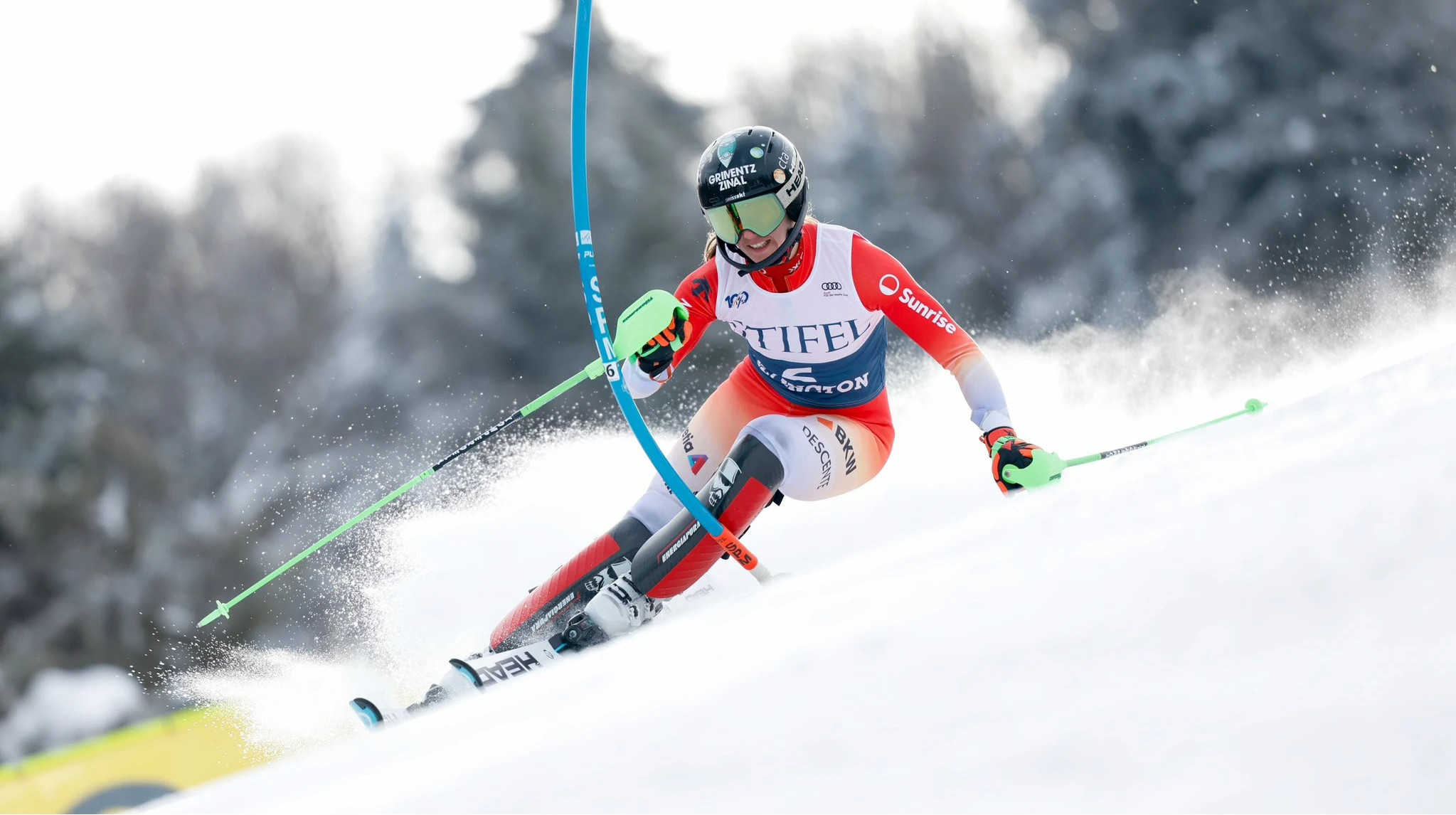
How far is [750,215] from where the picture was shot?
3463 mm

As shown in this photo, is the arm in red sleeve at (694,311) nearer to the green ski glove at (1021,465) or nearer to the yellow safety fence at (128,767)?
the green ski glove at (1021,465)

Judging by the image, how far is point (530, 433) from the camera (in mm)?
7934

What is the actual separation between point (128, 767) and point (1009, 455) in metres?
5.39

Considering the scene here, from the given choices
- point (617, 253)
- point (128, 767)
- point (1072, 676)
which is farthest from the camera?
point (617, 253)

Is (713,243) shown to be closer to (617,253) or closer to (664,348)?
(664,348)

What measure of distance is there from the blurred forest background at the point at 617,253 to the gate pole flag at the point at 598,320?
12.3 m

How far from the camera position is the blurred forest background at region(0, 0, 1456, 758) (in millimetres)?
16375

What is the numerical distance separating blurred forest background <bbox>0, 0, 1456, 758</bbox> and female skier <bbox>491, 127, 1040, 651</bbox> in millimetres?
11925

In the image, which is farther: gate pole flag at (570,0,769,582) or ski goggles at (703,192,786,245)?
ski goggles at (703,192,786,245)

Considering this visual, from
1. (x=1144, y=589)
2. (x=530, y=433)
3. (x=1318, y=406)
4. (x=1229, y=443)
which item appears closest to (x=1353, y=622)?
(x=1144, y=589)

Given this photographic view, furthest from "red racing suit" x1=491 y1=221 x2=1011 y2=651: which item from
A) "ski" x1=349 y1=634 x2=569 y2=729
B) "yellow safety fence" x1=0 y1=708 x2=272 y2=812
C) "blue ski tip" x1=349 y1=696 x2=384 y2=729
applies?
"yellow safety fence" x1=0 y1=708 x2=272 y2=812

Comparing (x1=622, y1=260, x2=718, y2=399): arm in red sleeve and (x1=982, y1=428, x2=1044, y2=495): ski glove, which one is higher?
(x1=622, y1=260, x2=718, y2=399): arm in red sleeve

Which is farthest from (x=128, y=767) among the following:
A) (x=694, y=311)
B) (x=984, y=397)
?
(x=984, y=397)

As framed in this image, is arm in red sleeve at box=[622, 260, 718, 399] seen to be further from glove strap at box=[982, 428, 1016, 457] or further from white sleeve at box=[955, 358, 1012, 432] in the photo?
glove strap at box=[982, 428, 1016, 457]
